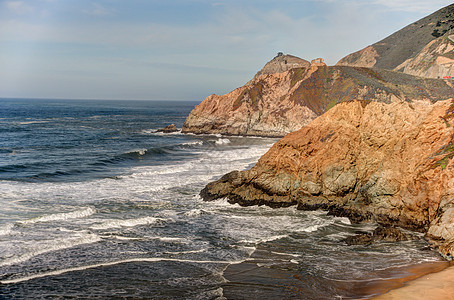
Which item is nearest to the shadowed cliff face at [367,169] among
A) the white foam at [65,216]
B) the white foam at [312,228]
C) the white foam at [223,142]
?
the white foam at [312,228]

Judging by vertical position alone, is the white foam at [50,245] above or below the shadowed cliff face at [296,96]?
below

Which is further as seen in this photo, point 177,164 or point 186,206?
point 177,164

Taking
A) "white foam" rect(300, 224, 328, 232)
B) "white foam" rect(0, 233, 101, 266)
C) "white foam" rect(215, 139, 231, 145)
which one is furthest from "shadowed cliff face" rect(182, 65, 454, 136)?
"white foam" rect(0, 233, 101, 266)

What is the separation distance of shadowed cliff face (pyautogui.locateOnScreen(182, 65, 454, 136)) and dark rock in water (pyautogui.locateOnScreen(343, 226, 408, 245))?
5146 centimetres

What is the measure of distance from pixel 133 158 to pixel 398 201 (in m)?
30.9

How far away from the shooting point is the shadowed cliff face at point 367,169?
18.9 meters

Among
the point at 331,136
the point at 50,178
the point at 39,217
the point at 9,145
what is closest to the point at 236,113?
the point at 9,145

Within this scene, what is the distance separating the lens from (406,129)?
838 inches

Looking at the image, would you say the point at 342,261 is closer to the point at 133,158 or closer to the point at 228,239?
the point at 228,239

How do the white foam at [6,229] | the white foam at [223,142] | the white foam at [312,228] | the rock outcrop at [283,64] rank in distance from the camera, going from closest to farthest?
the white foam at [6,229], the white foam at [312,228], the white foam at [223,142], the rock outcrop at [283,64]

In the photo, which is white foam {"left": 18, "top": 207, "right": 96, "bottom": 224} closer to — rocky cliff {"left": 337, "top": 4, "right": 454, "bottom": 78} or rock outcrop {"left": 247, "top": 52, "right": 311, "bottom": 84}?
rocky cliff {"left": 337, "top": 4, "right": 454, "bottom": 78}

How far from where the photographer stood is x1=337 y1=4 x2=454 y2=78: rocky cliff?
94250mm

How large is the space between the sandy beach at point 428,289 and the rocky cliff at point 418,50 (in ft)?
293

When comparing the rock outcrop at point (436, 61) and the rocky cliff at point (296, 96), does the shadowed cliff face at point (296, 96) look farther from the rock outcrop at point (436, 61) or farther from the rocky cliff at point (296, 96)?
the rock outcrop at point (436, 61)
